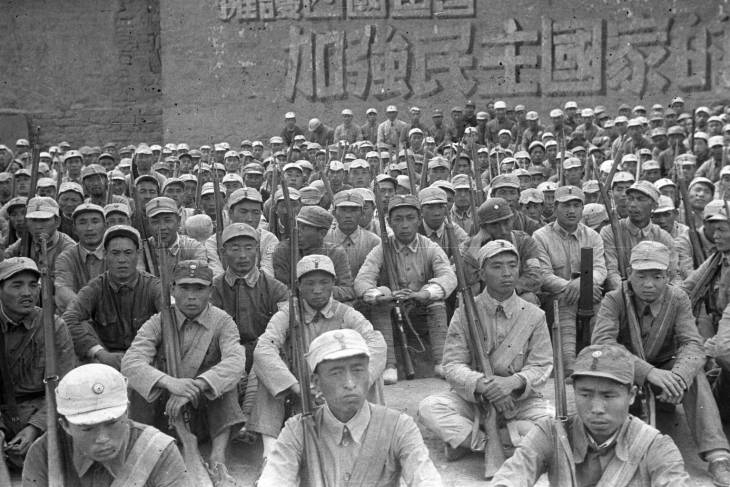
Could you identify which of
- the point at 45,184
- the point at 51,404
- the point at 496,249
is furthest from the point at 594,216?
the point at 45,184

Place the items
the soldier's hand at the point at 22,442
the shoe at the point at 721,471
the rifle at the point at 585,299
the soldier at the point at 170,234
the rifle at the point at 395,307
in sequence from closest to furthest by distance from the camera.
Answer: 1. the shoe at the point at 721,471
2. the soldier's hand at the point at 22,442
3. the rifle at the point at 585,299
4. the rifle at the point at 395,307
5. the soldier at the point at 170,234

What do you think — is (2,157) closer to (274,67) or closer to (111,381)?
(274,67)

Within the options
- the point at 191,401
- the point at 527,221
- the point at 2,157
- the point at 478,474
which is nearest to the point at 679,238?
the point at 527,221

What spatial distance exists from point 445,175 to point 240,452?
593cm

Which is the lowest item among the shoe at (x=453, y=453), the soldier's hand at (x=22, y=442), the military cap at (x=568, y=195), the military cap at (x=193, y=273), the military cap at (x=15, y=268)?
the shoe at (x=453, y=453)

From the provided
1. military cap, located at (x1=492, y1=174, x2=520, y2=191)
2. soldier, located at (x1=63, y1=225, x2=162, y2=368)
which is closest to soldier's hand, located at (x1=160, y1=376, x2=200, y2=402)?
soldier, located at (x1=63, y1=225, x2=162, y2=368)

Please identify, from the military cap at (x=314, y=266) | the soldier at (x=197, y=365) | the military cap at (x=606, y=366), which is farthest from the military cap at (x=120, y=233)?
the military cap at (x=606, y=366)

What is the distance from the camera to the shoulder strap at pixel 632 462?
3.81 metres

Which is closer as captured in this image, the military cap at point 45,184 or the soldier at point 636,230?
the soldier at point 636,230

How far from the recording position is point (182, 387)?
16.8 feet

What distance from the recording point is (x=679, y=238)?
778cm

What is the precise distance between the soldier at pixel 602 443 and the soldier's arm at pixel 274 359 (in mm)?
1877

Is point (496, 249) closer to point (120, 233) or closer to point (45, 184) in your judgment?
point (120, 233)

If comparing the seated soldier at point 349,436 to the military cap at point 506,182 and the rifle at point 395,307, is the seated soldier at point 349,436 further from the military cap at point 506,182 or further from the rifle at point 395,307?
the military cap at point 506,182
